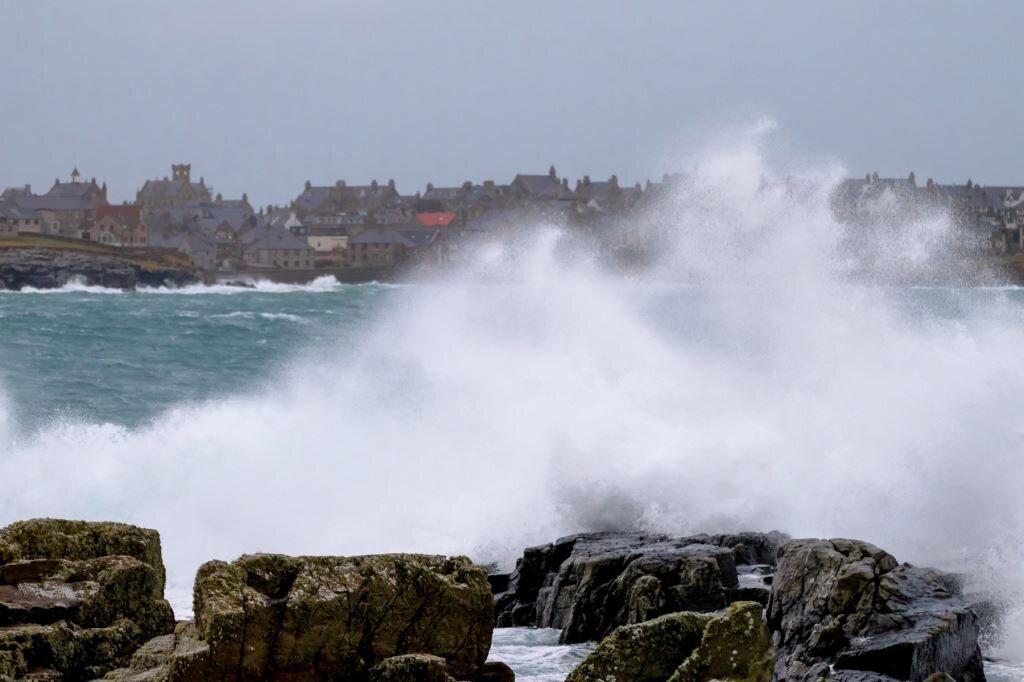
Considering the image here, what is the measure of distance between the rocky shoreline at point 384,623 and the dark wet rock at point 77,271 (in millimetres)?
96008

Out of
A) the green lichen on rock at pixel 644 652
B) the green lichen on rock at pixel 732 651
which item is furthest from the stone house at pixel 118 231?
the green lichen on rock at pixel 732 651

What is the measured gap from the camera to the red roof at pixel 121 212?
455ft

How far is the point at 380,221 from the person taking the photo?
5699 inches

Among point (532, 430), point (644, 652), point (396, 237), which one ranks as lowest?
point (532, 430)

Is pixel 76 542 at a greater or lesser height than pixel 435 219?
lesser

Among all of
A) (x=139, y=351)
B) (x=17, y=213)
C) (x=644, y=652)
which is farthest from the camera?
(x=17, y=213)

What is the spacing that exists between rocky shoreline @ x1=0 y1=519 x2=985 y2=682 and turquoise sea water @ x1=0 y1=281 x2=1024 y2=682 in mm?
1152

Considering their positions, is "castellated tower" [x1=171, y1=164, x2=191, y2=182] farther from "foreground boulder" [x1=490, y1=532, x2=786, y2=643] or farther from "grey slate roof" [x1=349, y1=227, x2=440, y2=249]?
"foreground boulder" [x1=490, y1=532, x2=786, y2=643]

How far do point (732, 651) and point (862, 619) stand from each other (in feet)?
7.29

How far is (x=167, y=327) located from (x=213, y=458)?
1192 inches

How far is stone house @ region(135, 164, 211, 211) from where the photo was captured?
16964 cm

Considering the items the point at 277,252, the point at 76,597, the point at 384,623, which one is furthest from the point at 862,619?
the point at 277,252

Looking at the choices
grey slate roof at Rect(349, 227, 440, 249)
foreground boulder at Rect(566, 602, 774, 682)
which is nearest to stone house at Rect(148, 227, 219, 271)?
grey slate roof at Rect(349, 227, 440, 249)

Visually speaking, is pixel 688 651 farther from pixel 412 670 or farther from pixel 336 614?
pixel 336 614
